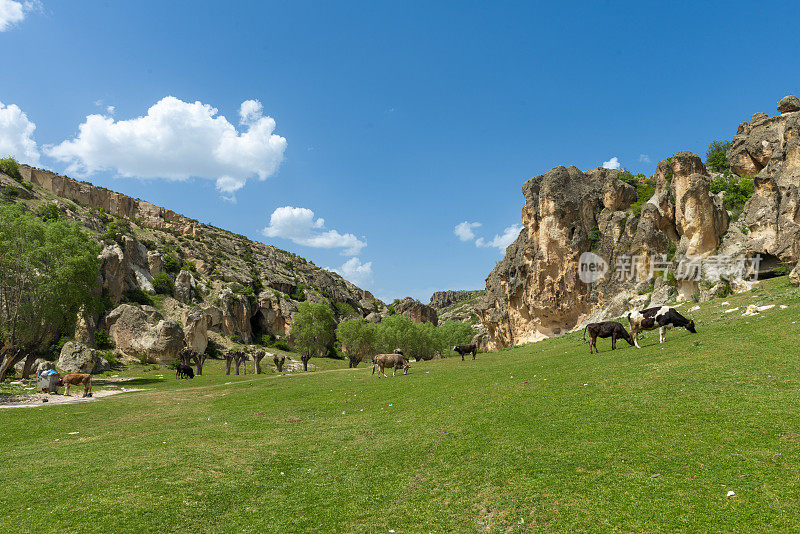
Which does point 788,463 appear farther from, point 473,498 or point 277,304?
point 277,304

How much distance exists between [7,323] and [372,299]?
5245 inches

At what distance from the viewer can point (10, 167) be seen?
335ft

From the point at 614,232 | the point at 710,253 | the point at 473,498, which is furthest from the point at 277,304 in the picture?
the point at 473,498

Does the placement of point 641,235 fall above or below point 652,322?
above

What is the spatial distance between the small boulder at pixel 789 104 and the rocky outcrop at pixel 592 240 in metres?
25.7

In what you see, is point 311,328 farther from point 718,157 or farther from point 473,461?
point 718,157

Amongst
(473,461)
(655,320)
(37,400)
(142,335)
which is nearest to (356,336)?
(142,335)

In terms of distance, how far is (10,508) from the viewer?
25.7 feet

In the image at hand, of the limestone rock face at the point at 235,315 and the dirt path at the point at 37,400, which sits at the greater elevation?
the limestone rock face at the point at 235,315

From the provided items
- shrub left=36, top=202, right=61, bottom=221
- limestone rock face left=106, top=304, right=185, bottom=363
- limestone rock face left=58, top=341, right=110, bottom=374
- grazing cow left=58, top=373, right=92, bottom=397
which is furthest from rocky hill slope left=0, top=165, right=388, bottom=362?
grazing cow left=58, top=373, right=92, bottom=397

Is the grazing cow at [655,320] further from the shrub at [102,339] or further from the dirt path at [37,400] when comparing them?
the shrub at [102,339]

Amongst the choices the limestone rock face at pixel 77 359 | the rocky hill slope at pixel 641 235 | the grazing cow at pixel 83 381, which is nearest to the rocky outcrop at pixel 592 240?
the rocky hill slope at pixel 641 235

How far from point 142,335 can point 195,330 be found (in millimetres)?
8413

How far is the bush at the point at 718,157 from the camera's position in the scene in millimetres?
68938
